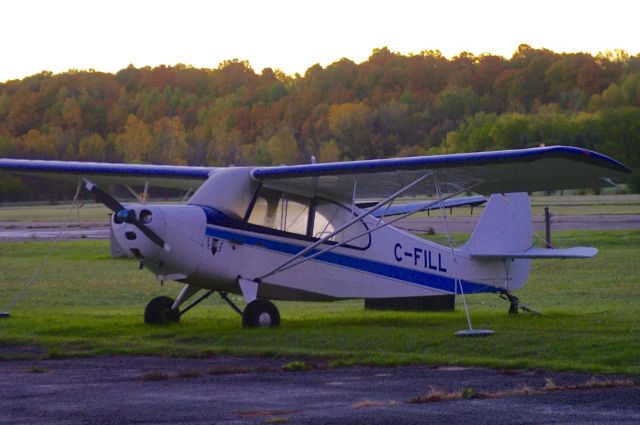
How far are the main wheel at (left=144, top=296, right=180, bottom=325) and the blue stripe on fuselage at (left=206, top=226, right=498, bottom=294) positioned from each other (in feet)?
5.48

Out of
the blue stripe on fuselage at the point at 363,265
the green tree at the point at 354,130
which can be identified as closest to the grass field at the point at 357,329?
the blue stripe on fuselage at the point at 363,265

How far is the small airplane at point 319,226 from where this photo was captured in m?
14.6

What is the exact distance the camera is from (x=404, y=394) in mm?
9773

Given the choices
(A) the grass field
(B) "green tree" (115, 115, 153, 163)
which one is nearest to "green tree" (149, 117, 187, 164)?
(B) "green tree" (115, 115, 153, 163)

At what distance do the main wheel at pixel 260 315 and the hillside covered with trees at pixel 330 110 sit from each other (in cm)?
5627

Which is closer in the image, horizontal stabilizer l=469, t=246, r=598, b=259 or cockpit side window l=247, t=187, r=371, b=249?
cockpit side window l=247, t=187, r=371, b=249

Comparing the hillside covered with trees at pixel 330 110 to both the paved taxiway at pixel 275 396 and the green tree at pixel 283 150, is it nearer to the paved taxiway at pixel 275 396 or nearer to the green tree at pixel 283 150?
the green tree at pixel 283 150

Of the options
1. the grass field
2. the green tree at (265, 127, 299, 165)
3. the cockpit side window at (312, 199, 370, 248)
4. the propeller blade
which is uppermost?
the green tree at (265, 127, 299, 165)

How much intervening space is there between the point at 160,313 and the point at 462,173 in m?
4.58

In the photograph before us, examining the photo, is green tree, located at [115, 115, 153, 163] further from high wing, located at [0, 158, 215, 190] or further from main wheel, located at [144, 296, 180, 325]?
main wheel, located at [144, 296, 180, 325]

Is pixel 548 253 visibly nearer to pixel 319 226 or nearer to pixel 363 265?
pixel 363 265

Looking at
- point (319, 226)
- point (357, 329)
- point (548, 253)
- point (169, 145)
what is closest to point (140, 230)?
point (319, 226)

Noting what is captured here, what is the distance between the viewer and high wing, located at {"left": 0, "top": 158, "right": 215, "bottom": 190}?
17.2 metres

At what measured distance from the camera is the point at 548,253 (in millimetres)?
17188
